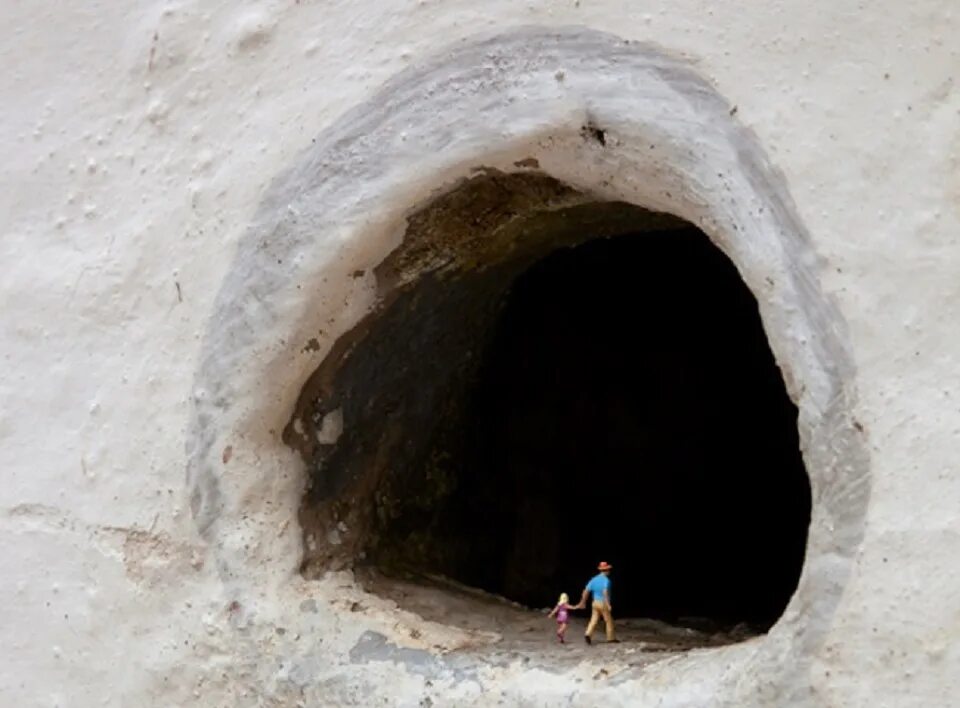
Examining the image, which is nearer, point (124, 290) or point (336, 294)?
point (336, 294)

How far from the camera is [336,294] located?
1185mm

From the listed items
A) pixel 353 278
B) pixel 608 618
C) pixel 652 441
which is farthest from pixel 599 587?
pixel 652 441

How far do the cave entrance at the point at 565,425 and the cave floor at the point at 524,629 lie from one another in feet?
0.17

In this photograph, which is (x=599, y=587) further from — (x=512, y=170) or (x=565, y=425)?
(x=565, y=425)

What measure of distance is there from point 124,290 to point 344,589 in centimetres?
38

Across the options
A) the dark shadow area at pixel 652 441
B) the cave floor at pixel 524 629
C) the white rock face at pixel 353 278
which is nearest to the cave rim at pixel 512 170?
the white rock face at pixel 353 278

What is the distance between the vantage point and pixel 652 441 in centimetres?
216

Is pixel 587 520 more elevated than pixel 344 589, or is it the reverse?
pixel 587 520

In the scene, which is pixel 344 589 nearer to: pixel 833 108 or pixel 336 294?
pixel 336 294

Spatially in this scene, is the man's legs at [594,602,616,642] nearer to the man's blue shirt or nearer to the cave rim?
the man's blue shirt

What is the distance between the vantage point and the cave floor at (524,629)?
114cm

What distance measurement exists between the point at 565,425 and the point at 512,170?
976 millimetres

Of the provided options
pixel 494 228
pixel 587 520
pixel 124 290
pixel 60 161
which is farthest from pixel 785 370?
pixel 587 520

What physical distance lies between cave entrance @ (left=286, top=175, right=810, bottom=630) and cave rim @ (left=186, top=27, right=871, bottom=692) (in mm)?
60
